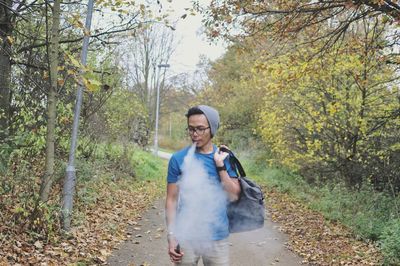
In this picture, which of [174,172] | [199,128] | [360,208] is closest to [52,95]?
[174,172]

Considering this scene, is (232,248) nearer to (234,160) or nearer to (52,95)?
(52,95)

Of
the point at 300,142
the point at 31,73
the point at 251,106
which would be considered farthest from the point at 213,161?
the point at 251,106

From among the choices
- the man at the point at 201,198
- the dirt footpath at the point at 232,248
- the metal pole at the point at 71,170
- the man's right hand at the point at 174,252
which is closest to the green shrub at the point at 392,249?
the dirt footpath at the point at 232,248

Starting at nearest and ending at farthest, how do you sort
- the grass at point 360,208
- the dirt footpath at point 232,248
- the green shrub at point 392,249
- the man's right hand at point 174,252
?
the man's right hand at point 174,252
the green shrub at point 392,249
the dirt footpath at point 232,248
the grass at point 360,208

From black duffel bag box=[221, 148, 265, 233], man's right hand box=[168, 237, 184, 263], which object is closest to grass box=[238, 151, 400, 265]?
black duffel bag box=[221, 148, 265, 233]

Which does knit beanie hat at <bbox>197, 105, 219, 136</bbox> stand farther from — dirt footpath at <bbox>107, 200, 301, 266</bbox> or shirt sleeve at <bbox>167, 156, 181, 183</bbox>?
dirt footpath at <bbox>107, 200, 301, 266</bbox>

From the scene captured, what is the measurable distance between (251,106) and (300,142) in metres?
10.5

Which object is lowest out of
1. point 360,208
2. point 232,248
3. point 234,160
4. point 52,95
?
point 232,248

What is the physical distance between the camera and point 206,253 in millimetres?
3213

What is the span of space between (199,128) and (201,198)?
544mm

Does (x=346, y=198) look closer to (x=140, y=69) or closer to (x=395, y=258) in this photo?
(x=395, y=258)

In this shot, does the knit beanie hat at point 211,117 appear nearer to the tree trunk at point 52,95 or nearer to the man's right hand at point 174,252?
the man's right hand at point 174,252

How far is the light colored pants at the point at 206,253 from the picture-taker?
3191mm

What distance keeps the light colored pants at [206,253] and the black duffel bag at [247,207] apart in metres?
0.23
